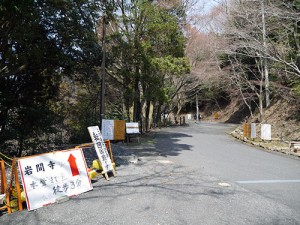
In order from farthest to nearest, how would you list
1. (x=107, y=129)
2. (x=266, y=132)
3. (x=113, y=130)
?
(x=266, y=132), (x=113, y=130), (x=107, y=129)

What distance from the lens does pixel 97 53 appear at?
11.6 m

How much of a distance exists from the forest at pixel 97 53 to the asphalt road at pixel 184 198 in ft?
14.0

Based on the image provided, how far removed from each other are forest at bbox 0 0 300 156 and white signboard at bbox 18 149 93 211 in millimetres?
3300

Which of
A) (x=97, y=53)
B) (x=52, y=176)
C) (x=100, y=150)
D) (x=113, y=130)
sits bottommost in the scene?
(x=52, y=176)

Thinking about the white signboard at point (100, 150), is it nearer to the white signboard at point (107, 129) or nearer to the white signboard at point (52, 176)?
the white signboard at point (52, 176)

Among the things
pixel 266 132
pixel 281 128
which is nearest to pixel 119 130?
pixel 266 132

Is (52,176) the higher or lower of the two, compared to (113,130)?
lower

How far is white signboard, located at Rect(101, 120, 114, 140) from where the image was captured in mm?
12314

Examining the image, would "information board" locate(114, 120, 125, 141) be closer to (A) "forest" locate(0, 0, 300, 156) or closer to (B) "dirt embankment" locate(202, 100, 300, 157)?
(A) "forest" locate(0, 0, 300, 156)

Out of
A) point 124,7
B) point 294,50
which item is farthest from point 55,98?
point 294,50

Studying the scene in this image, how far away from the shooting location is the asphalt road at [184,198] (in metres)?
4.04

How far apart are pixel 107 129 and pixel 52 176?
7.78 metres

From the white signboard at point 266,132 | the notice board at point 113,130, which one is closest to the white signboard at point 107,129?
the notice board at point 113,130

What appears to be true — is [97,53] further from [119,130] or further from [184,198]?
[184,198]
